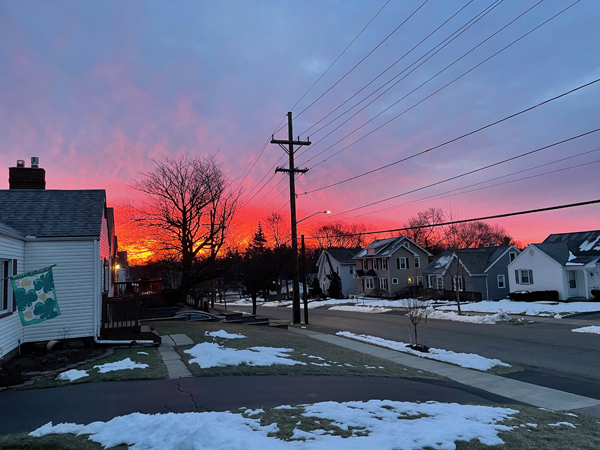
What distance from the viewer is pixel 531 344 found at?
1719 cm

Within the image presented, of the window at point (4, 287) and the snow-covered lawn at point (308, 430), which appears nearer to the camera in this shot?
the snow-covered lawn at point (308, 430)

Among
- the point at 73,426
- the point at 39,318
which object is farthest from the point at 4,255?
the point at 73,426

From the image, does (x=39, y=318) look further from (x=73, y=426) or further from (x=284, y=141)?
(x=284, y=141)

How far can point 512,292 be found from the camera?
131 feet

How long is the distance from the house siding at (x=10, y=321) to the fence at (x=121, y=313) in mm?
2628

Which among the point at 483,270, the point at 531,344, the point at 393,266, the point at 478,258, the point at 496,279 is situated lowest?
the point at 531,344

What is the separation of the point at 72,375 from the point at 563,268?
128ft

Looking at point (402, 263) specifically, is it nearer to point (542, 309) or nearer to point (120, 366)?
point (542, 309)

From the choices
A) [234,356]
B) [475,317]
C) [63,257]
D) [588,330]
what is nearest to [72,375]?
[234,356]

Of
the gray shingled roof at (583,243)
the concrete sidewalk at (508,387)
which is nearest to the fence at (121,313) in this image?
the concrete sidewalk at (508,387)

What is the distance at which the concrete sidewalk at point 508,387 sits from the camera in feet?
29.6

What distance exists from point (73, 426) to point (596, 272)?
136 feet

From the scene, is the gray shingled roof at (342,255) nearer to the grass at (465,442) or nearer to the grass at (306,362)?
the grass at (306,362)

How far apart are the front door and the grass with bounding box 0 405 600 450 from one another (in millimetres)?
35457
